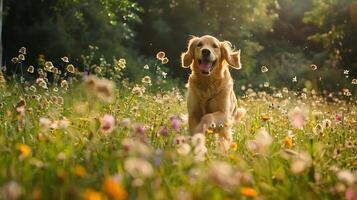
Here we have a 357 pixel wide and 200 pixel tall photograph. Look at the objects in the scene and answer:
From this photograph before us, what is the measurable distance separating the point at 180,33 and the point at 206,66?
20.7 meters

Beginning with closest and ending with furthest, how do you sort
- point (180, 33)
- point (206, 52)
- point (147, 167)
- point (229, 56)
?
1. point (147, 167)
2. point (206, 52)
3. point (229, 56)
4. point (180, 33)

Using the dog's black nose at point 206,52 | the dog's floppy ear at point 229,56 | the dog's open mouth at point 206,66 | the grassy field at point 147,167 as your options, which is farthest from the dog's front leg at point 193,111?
the grassy field at point 147,167

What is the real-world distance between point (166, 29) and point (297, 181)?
23.9 metres

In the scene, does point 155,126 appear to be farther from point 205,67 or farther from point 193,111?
point 205,67

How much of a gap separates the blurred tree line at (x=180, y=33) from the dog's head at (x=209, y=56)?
26.1ft

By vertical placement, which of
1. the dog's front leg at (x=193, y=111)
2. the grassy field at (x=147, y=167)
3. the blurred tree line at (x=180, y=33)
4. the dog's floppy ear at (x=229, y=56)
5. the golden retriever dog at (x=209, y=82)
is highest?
the blurred tree line at (x=180, y=33)

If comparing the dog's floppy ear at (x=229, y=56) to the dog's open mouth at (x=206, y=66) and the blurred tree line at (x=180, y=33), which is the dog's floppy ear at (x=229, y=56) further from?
the blurred tree line at (x=180, y=33)

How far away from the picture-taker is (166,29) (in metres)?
26.3

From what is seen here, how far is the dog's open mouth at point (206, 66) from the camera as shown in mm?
6000

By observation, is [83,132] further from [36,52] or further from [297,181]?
[36,52]

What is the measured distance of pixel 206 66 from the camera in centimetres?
607

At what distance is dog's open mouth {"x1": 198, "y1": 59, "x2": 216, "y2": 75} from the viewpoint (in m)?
6.00

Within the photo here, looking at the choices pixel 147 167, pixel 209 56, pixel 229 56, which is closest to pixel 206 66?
pixel 209 56

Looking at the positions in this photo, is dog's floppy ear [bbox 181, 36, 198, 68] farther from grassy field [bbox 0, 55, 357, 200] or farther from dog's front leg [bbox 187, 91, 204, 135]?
grassy field [bbox 0, 55, 357, 200]
